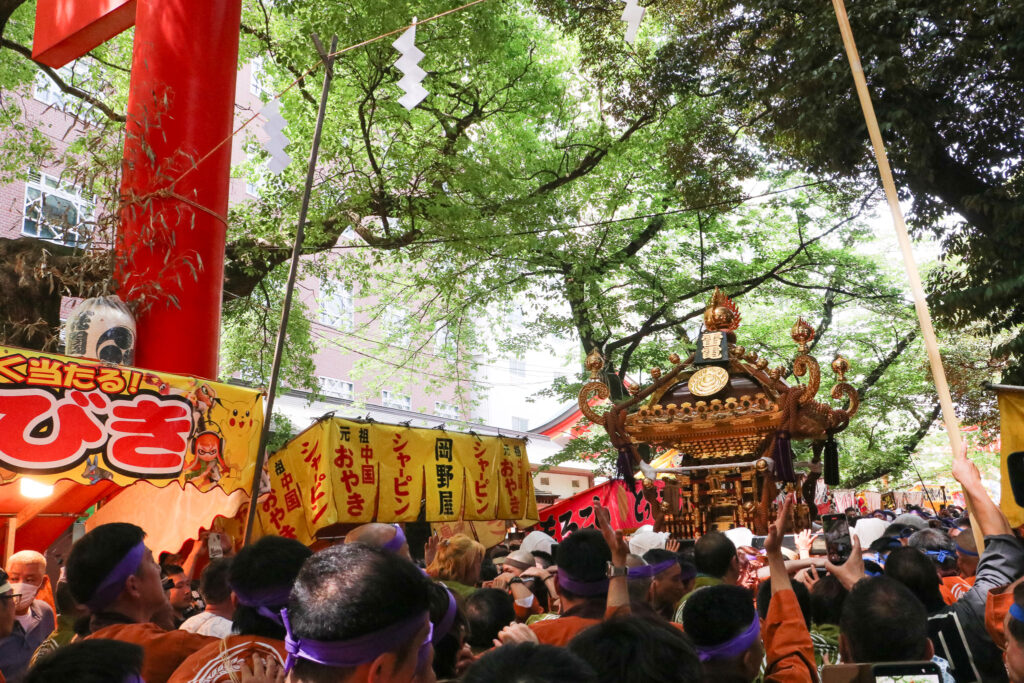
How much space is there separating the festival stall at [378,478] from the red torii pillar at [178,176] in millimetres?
1356

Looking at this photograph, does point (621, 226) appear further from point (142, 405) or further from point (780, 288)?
point (142, 405)

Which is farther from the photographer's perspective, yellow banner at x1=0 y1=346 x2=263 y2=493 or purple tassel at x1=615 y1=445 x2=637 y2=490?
purple tassel at x1=615 y1=445 x2=637 y2=490

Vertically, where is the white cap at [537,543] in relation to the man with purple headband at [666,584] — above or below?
above

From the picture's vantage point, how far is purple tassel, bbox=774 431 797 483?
10.8 metres

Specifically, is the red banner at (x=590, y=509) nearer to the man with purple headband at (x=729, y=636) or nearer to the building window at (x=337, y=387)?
the man with purple headband at (x=729, y=636)

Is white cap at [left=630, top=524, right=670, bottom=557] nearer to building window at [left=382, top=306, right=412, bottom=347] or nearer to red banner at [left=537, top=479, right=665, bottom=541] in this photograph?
red banner at [left=537, top=479, right=665, bottom=541]

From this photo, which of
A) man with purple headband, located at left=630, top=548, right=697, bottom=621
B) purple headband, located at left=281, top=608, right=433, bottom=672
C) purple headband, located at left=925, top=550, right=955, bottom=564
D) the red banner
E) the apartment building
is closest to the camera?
purple headband, located at left=281, top=608, right=433, bottom=672

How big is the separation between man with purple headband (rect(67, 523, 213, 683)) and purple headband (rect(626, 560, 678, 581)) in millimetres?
2100

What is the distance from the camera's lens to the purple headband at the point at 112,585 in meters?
3.35

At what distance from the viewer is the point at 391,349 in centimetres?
2414

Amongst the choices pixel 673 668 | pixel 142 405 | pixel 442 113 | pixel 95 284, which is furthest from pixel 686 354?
pixel 673 668

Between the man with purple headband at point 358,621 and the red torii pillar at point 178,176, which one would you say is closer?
the man with purple headband at point 358,621

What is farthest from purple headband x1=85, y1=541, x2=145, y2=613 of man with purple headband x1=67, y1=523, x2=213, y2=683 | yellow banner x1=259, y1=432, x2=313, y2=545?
yellow banner x1=259, y1=432, x2=313, y2=545

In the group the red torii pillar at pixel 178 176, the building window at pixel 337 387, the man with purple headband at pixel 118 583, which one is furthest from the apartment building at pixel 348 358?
the man with purple headband at pixel 118 583
